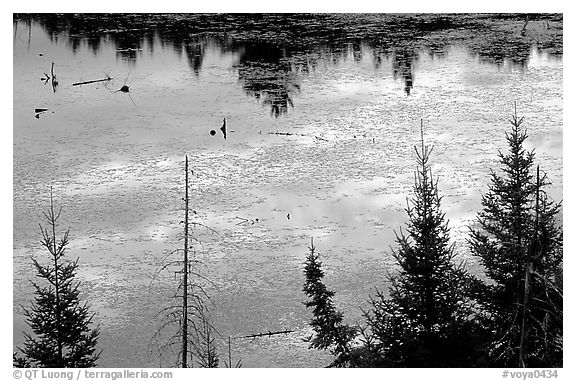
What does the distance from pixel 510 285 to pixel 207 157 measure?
4448mm

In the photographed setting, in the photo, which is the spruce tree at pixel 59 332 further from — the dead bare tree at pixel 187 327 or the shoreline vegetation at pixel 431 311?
the dead bare tree at pixel 187 327

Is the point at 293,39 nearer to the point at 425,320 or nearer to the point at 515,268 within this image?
the point at 515,268

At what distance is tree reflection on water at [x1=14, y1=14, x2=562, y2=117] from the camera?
44.0 ft

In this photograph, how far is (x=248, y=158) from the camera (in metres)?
11.8

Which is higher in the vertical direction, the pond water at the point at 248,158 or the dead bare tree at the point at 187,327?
the pond water at the point at 248,158

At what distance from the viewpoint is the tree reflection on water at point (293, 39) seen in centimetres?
1342

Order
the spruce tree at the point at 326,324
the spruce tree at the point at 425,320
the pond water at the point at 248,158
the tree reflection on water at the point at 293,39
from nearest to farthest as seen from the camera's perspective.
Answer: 1. the spruce tree at the point at 425,320
2. the spruce tree at the point at 326,324
3. the pond water at the point at 248,158
4. the tree reflection on water at the point at 293,39

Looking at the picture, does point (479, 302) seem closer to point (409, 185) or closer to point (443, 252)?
point (443, 252)

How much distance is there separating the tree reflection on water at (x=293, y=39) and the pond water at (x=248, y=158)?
50 millimetres

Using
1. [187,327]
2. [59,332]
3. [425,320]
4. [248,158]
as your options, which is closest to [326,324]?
[425,320]

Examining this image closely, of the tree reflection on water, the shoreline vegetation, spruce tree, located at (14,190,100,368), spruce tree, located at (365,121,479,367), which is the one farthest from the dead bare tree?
the tree reflection on water

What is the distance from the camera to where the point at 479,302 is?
928cm

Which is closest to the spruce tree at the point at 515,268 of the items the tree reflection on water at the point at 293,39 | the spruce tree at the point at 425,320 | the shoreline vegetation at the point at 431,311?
the shoreline vegetation at the point at 431,311

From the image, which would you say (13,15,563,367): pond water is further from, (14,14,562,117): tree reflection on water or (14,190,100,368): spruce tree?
(14,190,100,368): spruce tree
